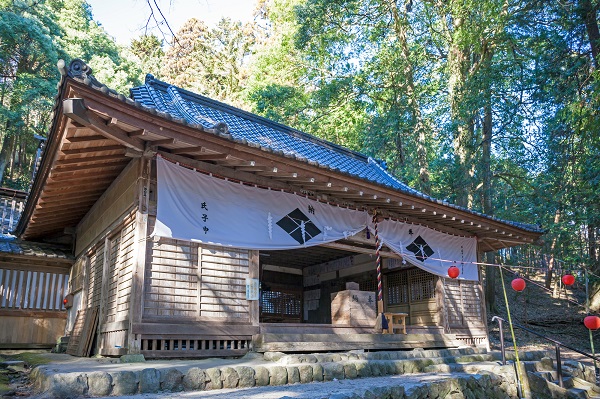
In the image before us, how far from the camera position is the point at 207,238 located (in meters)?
7.56

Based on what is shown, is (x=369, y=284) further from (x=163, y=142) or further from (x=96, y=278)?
(x=163, y=142)

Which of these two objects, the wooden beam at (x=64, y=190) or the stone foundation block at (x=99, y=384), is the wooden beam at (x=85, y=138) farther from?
the stone foundation block at (x=99, y=384)

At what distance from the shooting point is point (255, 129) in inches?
500

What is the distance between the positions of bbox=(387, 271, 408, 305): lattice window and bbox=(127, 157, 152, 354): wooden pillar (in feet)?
26.4

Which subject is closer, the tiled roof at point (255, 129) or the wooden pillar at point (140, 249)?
the wooden pillar at point (140, 249)

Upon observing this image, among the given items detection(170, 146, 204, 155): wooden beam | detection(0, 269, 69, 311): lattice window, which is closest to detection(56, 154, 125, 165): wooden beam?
detection(170, 146, 204, 155): wooden beam

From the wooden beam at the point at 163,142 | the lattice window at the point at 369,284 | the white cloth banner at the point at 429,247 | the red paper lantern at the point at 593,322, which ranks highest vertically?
the wooden beam at the point at 163,142

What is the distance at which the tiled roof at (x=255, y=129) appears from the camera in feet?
34.1

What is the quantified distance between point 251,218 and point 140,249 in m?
2.06

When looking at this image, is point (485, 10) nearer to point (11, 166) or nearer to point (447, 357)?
point (447, 357)

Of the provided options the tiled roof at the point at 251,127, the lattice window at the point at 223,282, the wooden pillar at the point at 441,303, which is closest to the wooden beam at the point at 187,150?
the lattice window at the point at 223,282

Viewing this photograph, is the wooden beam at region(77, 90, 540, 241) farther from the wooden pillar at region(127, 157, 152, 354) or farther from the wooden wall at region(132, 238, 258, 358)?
the wooden wall at region(132, 238, 258, 358)

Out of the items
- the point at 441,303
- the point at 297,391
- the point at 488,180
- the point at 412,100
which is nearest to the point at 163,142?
the point at 297,391

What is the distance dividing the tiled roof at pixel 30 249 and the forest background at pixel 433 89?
520 cm
